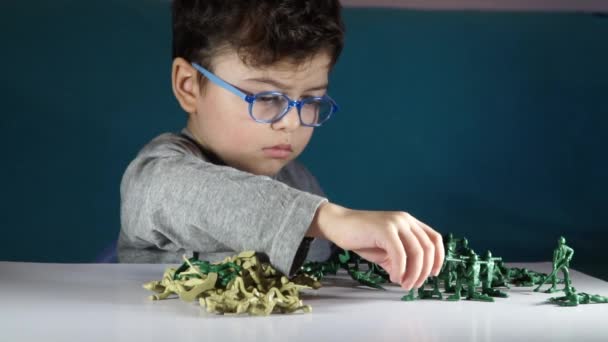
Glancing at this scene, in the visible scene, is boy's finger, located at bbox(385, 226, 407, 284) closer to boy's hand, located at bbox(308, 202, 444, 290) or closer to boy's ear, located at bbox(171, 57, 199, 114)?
boy's hand, located at bbox(308, 202, 444, 290)

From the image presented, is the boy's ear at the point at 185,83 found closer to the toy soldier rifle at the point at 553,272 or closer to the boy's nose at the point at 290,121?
the boy's nose at the point at 290,121

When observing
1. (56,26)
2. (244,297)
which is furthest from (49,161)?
(244,297)

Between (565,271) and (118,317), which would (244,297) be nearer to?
(118,317)

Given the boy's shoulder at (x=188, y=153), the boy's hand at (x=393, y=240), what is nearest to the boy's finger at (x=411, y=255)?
the boy's hand at (x=393, y=240)

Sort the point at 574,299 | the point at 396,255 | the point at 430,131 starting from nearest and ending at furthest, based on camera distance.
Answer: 1. the point at 396,255
2. the point at 574,299
3. the point at 430,131

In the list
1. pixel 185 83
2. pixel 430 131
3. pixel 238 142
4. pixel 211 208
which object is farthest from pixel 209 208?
pixel 430 131

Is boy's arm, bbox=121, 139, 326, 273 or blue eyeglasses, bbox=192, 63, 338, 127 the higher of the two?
blue eyeglasses, bbox=192, 63, 338, 127

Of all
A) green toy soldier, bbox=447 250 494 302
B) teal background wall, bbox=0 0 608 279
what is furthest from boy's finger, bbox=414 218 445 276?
teal background wall, bbox=0 0 608 279

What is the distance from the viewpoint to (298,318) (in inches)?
37.2

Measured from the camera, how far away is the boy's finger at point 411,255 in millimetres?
950

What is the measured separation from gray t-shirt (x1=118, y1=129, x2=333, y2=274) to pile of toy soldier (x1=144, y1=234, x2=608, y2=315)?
27mm

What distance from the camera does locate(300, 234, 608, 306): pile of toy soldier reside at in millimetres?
1072

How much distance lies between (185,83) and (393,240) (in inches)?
25.9

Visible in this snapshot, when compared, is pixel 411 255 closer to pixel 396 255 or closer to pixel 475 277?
pixel 396 255
